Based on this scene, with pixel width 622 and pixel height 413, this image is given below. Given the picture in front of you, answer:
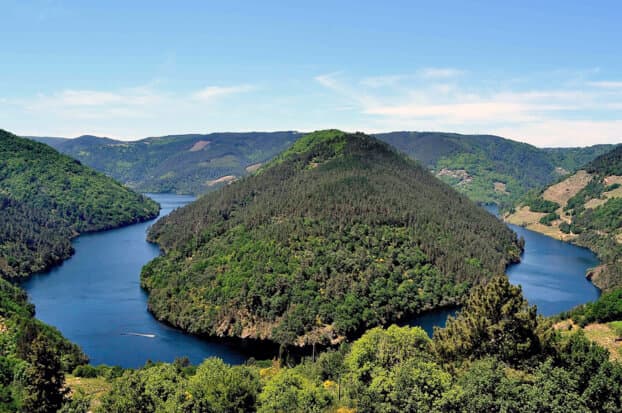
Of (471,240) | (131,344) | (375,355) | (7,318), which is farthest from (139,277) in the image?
(375,355)

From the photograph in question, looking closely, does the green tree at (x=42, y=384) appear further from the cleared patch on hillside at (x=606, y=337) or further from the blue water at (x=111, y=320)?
the cleared patch on hillside at (x=606, y=337)

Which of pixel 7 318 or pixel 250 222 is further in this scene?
pixel 250 222

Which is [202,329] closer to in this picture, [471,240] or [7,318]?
[7,318]

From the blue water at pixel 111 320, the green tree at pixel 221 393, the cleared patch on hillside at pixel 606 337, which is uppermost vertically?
the cleared patch on hillside at pixel 606 337

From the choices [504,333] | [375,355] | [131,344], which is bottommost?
[131,344]

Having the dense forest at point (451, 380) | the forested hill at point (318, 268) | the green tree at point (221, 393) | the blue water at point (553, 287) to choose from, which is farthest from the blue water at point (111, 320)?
the blue water at point (553, 287)

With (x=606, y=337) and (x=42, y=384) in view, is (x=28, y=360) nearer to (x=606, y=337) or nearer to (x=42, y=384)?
(x=42, y=384)

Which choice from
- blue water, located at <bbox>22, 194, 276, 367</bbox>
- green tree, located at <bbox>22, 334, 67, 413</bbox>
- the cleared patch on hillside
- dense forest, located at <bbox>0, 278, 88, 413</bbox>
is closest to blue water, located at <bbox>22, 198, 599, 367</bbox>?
blue water, located at <bbox>22, 194, 276, 367</bbox>
